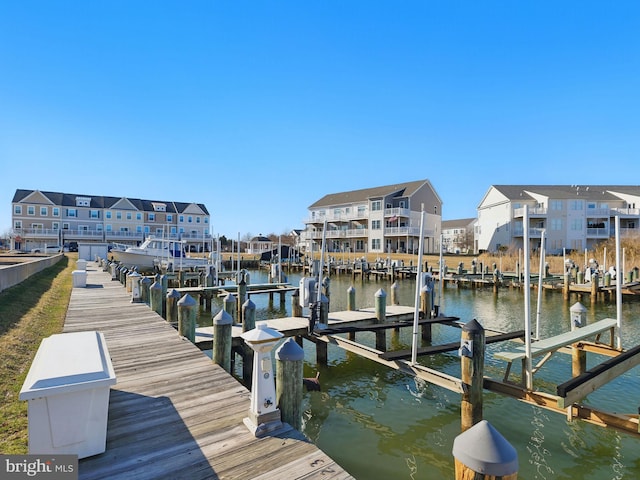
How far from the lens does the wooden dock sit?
3.55 metres

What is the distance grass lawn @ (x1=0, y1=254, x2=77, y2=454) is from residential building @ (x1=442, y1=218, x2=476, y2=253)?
64968mm

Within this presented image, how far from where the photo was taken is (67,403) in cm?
349

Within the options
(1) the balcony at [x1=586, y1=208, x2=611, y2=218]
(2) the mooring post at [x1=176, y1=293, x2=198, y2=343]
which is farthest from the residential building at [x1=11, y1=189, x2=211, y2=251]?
(1) the balcony at [x1=586, y1=208, x2=611, y2=218]

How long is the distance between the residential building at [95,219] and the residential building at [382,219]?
2106 centimetres

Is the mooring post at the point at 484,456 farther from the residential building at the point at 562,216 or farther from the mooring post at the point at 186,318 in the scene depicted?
the residential building at the point at 562,216

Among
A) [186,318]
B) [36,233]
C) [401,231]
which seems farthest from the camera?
[36,233]

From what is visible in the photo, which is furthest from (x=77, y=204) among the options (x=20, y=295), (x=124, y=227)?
(x=20, y=295)

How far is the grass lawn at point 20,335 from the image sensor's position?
4.65m

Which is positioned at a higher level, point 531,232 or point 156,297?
point 531,232

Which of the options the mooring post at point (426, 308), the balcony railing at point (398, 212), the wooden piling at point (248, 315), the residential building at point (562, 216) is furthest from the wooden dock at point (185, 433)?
the residential building at point (562, 216)

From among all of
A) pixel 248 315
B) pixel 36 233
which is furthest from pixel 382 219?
pixel 36 233

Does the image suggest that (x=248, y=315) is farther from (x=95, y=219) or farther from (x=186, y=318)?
(x=95, y=219)

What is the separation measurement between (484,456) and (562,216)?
55709mm

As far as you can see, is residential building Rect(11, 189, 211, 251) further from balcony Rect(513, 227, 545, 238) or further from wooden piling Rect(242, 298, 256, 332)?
wooden piling Rect(242, 298, 256, 332)
